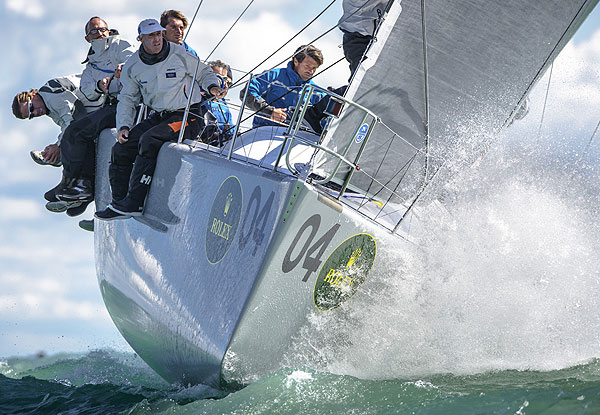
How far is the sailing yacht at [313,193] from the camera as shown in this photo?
3283 mm

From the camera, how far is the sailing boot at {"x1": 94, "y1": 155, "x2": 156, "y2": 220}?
4.47m

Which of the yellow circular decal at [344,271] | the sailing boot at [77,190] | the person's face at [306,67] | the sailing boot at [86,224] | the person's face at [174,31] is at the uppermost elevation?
the person's face at [306,67]

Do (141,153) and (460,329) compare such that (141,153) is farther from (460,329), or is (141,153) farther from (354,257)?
(460,329)

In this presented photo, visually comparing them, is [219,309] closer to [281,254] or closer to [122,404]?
[281,254]

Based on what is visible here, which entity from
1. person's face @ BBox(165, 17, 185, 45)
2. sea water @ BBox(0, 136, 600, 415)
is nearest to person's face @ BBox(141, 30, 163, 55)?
person's face @ BBox(165, 17, 185, 45)

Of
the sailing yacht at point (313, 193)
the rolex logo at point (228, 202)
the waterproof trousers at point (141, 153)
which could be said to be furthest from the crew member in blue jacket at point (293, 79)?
the rolex logo at point (228, 202)

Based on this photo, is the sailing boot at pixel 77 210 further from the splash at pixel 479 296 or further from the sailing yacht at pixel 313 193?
the splash at pixel 479 296

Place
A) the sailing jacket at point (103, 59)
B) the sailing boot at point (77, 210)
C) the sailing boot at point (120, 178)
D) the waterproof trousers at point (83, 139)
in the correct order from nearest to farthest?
the sailing boot at point (120, 178) → the waterproof trousers at point (83, 139) → the sailing jacket at point (103, 59) → the sailing boot at point (77, 210)

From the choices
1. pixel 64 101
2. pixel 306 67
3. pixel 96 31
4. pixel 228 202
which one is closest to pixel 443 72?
pixel 306 67

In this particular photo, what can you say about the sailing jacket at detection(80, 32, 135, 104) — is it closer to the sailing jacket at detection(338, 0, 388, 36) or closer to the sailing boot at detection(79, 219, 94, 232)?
the sailing boot at detection(79, 219, 94, 232)

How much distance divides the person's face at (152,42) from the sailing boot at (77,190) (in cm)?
192

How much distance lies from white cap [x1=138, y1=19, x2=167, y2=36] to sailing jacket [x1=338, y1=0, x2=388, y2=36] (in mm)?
1173

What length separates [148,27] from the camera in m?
4.41

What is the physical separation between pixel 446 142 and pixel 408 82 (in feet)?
1.57
